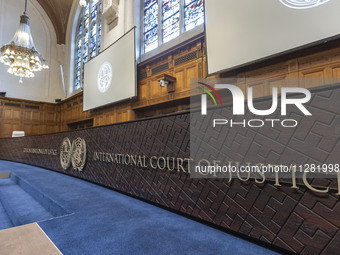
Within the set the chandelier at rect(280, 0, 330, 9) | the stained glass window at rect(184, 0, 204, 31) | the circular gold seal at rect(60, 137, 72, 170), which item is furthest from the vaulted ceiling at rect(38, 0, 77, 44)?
the chandelier at rect(280, 0, 330, 9)

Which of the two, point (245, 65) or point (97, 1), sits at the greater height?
point (97, 1)

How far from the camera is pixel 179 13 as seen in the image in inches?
227

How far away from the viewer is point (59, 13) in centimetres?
1119

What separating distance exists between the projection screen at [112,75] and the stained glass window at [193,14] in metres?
1.59

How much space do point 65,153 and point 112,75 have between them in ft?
12.1

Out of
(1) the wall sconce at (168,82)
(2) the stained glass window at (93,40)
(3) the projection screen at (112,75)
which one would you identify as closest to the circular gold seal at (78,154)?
(1) the wall sconce at (168,82)

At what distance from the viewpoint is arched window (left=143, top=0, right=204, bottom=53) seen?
5495 mm

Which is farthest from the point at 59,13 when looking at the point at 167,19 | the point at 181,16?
the point at 181,16

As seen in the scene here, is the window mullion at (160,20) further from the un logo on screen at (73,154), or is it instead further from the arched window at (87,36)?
the un logo on screen at (73,154)

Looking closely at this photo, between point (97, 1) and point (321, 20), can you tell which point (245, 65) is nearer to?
point (321, 20)

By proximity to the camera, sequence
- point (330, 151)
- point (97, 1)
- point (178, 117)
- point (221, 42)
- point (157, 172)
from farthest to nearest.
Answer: point (97, 1)
point (221, 42)
point (157, 172)
point (178, 117)
point (330, 151)

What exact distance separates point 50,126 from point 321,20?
1193cm

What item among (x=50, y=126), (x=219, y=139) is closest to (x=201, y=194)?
(x=219, y=139)

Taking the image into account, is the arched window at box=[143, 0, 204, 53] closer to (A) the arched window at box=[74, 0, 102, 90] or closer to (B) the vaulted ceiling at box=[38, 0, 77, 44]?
(A) the arched window at box=[74, 0, 102, 90]
